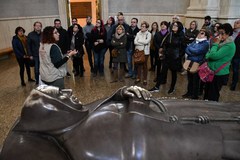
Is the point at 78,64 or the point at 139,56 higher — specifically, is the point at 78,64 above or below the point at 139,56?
below

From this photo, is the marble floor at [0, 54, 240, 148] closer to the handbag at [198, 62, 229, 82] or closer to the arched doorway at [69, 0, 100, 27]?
the handbag at [198, 62, 229, 82]

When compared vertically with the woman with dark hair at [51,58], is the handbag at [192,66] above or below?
below

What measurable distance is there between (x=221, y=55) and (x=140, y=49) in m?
2.33

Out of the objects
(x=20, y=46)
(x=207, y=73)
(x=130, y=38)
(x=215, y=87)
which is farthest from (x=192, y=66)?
(x=20, y=46)

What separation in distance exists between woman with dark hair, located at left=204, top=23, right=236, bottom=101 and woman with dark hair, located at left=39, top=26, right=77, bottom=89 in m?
2.62

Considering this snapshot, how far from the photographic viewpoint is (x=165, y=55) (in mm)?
5211

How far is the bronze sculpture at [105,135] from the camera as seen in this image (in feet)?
3.50

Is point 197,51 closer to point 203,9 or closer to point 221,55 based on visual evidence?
point 221,55

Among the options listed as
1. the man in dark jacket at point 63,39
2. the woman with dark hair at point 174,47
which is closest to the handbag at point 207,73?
the woman with dark hair at point 174,47

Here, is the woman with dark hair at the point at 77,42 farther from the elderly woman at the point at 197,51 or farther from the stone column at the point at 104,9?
the stone column at the point at 104,9

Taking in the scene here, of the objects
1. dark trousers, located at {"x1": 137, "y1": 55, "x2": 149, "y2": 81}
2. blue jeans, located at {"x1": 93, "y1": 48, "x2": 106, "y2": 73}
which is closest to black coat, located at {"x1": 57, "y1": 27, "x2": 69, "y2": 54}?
blue jeans, located at {"x1": 93, "y1": 48, "x2": 106, "y2": 73}

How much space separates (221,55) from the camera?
13.1 feet

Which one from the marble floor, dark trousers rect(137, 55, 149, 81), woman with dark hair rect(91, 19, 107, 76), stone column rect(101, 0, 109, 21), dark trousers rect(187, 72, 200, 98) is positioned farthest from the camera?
stone column rect(101, 0, 109, 21)

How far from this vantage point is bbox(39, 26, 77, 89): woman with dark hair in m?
3.83
